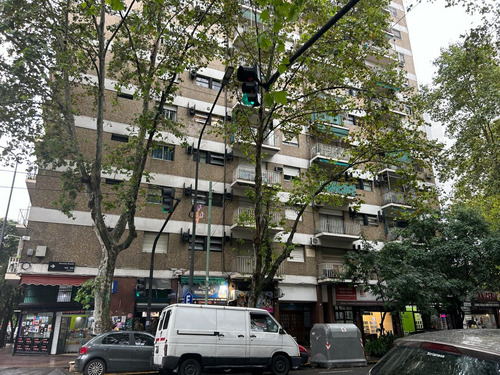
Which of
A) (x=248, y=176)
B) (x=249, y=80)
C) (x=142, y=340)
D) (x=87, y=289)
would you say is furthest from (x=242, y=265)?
(x=249, y=80)

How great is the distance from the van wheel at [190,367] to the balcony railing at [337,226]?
15266 millimetres

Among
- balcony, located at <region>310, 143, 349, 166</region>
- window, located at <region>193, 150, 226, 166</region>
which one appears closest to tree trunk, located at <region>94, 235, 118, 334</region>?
window, located at <region>193, 150, 226, 166</region>

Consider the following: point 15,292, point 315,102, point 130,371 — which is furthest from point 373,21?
point 15,292

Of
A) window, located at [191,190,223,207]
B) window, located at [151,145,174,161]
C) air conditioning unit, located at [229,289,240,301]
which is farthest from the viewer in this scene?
window, located at [191,190,223,207]

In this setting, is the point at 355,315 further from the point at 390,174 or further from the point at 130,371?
the point at 130,371

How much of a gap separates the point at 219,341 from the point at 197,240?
→ 10.9 meters

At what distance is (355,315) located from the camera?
23734mm

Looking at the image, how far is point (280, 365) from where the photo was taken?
1097cm

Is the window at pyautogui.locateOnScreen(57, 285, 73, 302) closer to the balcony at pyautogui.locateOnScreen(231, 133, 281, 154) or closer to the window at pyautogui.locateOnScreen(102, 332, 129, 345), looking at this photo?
the window at pyautogui.locateOnScreen(102, 332, 129, 345)

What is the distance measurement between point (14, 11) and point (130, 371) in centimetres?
1309

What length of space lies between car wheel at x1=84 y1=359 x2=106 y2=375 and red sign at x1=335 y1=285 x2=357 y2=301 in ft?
51.1

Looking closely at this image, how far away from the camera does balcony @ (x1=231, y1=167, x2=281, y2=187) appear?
21.8 meters

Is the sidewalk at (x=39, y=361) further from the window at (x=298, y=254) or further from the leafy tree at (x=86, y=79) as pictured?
the window at (x=298, y=254)

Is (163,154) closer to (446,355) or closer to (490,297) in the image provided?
(446,355)
